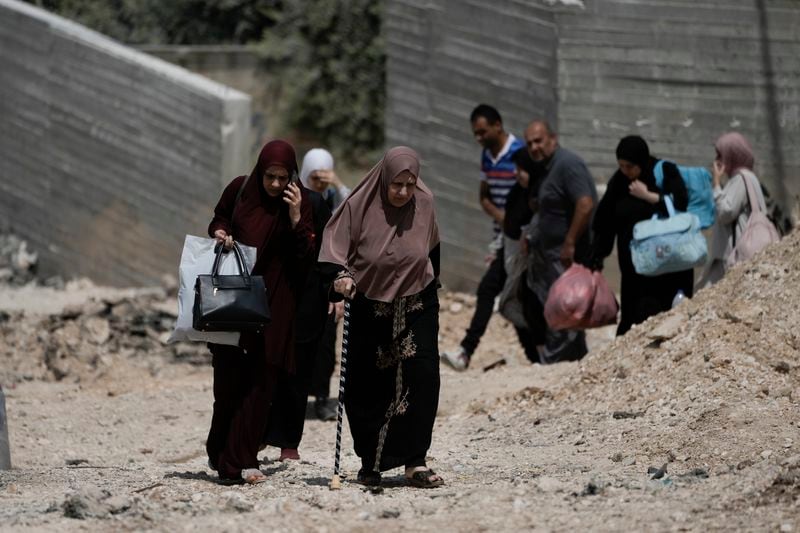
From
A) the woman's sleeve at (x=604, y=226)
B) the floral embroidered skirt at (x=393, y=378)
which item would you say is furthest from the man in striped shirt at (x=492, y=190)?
the floral embroidered skirt at (x=393, y=378)

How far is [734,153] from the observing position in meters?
9.38

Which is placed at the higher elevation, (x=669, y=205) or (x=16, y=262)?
(x=669, y=205)

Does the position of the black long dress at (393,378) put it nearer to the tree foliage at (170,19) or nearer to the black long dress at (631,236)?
the black long dress at (631,236)

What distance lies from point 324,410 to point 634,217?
7.19ft

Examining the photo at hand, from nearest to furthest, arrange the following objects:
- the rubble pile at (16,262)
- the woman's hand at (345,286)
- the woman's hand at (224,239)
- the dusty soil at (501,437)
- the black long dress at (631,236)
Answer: the dusty soil at (501,437) < the woman's hand at (345,286) < the woman's hand at (224,239) < the black long dress at (631,236) < the rubble pile at (16,262)

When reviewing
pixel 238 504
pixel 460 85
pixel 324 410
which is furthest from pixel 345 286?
pixel 460 85

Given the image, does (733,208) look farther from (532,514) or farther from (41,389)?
(41,389)

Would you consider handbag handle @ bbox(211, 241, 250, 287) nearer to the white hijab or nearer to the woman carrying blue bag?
the white hijab

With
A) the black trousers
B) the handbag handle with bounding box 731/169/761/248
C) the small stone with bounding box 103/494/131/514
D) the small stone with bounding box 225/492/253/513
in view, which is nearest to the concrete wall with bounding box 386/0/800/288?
the black trousers

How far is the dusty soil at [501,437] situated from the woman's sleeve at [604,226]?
63 centimetres

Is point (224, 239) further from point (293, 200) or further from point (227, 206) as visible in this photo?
point (293, 200)

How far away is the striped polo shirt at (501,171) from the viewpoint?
418 inches

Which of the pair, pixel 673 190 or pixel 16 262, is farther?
pixel 16 262

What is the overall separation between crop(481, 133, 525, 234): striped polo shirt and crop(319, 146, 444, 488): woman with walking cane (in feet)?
12.7
